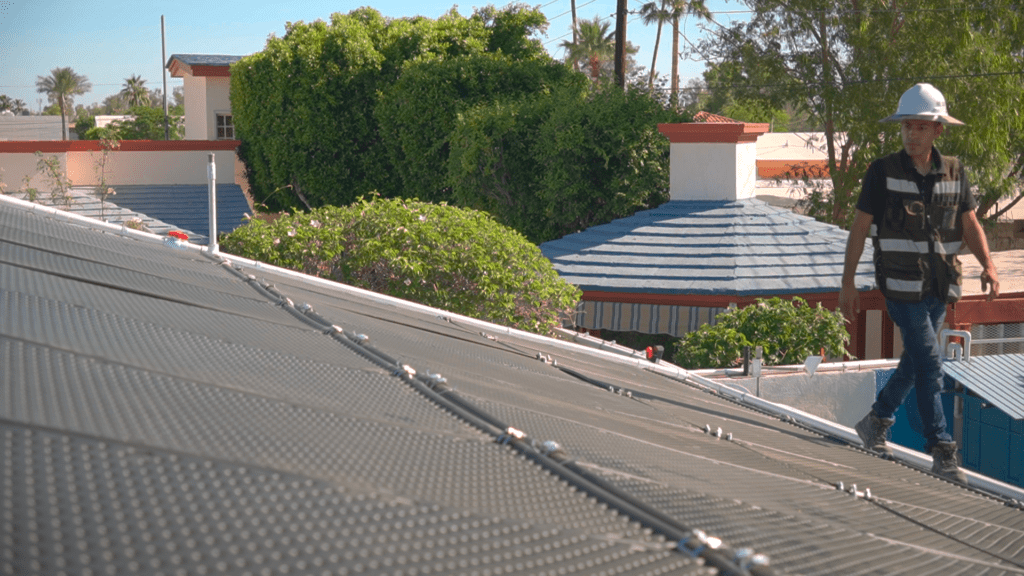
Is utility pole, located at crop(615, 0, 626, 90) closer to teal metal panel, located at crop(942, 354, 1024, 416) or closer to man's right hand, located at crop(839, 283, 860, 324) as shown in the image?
teal metal panel, located at crop(942, 354, 1024, 416)

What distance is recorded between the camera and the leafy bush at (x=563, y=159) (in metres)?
21.7

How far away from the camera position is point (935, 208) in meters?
5.21

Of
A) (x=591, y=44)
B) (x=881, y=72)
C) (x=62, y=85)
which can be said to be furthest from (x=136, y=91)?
(x=881, y=72)

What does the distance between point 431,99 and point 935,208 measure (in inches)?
992

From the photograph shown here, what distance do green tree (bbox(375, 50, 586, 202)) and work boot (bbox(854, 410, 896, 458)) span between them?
78.2 ft

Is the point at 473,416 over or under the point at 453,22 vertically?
under

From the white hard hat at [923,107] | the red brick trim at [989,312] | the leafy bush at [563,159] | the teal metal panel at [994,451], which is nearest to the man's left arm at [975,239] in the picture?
the white hard hat at [923,107]

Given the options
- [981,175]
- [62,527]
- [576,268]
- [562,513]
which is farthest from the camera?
[981,175]

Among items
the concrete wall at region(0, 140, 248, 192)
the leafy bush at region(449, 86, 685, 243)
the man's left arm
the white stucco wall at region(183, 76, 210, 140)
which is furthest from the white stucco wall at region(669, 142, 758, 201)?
the white stucco wall at region(183, 76, 210, 140)

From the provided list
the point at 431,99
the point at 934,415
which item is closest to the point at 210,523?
the point at 934,415

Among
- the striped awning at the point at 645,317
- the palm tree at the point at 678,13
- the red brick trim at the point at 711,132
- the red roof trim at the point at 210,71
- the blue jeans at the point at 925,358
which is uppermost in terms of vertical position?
the palm tree at the point at 678,13

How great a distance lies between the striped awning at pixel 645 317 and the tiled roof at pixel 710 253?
0.97 feet

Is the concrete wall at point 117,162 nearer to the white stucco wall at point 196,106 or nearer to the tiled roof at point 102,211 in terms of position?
the tiled roof at point 102,211

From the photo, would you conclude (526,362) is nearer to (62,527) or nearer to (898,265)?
(898,265)
